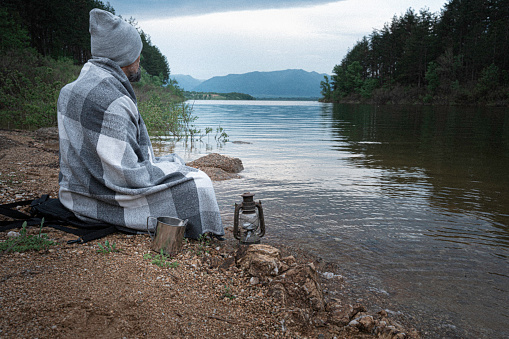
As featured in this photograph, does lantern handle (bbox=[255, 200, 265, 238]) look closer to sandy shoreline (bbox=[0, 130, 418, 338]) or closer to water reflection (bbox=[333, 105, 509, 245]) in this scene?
sandy shoreline (bbox=[0, 130, 418, 338])

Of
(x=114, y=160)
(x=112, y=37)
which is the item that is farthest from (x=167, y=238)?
(x=112, y=37)

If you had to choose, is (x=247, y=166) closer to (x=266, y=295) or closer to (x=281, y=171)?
(x=281, y=171)

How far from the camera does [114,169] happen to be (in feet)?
11.7

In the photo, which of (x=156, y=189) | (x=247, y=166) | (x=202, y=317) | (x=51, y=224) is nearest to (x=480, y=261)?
(x=202, y=317)

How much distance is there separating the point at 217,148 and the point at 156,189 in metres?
9.92

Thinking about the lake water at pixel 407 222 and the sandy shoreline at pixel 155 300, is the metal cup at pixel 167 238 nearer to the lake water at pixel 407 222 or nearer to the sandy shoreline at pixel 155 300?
the sandy shoreline at pixel 155 300

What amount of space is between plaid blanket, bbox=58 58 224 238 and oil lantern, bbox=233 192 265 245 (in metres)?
0.29

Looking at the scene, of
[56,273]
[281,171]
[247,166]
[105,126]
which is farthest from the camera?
[247,166]

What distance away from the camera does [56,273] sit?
111 inches

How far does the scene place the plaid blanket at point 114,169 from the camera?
3.59 m

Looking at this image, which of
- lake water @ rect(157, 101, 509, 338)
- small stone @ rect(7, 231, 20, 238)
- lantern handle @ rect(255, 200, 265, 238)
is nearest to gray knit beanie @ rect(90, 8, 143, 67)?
small stone @ rect(7, 231, 20, 238)

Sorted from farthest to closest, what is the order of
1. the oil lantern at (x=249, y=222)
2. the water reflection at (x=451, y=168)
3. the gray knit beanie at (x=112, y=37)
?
1. the water reflection at (x=451, y=168)
2. the oil lantern at (x=249, y=222)
3. the gray knit beanie at (x=112, y=37)

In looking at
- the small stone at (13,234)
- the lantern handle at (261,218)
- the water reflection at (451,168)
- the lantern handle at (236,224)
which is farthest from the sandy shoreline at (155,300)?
the water reflection at (451,168)

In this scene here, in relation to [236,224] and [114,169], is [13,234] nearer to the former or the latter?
[114,169]
